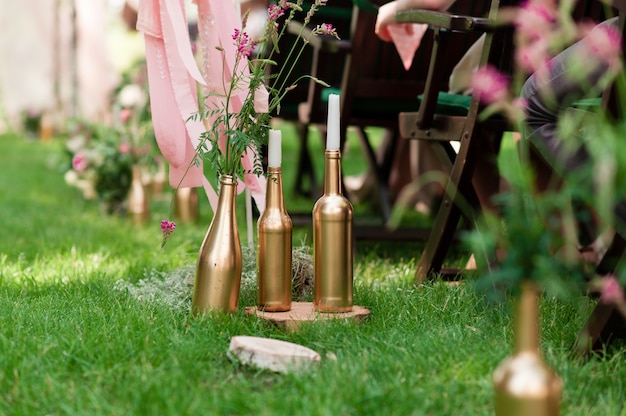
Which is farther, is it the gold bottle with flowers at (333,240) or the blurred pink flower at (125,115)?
the blurred pink flower at (125,115)

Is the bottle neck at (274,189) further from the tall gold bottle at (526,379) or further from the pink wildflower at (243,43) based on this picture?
the tall gold bottle at (526,379)

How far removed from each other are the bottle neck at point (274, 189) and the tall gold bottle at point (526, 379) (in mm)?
974

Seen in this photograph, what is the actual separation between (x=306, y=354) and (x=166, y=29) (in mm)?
1121

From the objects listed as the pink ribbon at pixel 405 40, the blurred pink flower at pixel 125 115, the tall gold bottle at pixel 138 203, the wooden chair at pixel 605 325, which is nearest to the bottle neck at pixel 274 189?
the wooden chair at pixel 605 325

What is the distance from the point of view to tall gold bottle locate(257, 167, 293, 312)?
7.26 ft

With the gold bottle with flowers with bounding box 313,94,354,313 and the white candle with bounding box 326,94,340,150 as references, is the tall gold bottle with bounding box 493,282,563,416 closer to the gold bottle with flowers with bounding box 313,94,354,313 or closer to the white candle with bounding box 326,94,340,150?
the gold bottle with flowers with bounding box 313,94,354,313

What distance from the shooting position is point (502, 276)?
1.34m

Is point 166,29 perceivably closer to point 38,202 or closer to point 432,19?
point 432,19

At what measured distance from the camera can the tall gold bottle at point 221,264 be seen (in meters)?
2.18

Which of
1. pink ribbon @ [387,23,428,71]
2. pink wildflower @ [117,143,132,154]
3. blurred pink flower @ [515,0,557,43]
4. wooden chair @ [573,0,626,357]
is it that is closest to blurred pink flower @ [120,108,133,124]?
pink wildflower @ [117,143,132,154]

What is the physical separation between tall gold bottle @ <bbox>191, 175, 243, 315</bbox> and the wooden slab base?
0.09 m

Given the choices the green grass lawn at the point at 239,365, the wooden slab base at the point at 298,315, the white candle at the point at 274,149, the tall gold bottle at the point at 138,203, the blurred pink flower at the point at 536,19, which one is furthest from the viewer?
the tall gold bottle at the point at 138,203

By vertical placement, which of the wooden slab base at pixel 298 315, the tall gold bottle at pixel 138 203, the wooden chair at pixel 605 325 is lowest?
the tall gold bottle at pixel 138 203

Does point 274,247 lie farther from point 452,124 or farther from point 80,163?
point 80,163
